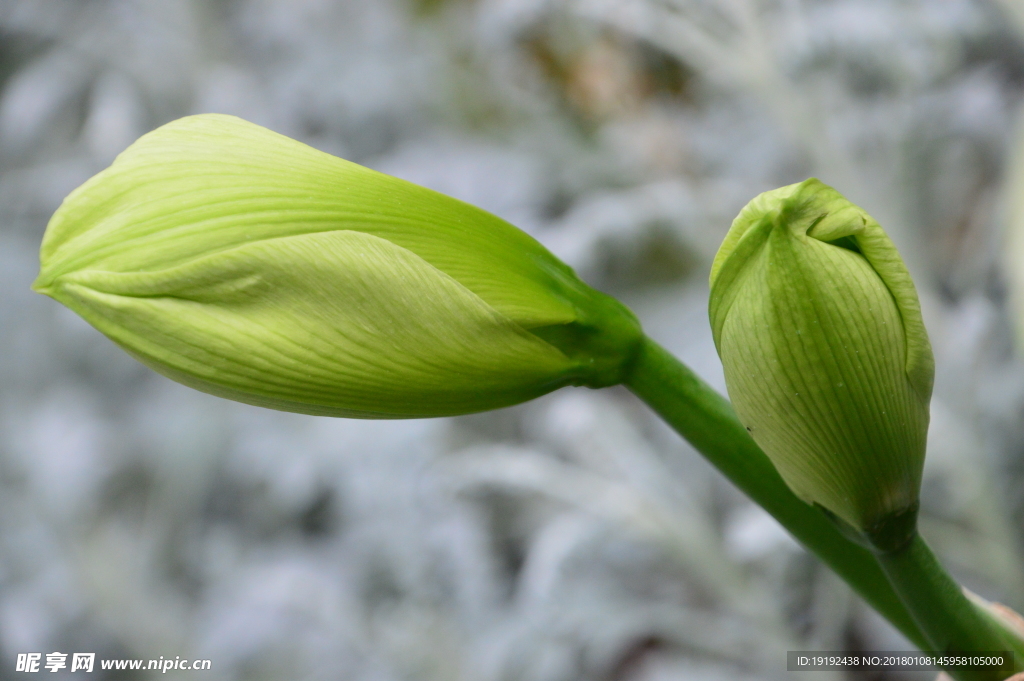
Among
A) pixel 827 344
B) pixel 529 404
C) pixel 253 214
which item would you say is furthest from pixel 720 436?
pixel 529 404

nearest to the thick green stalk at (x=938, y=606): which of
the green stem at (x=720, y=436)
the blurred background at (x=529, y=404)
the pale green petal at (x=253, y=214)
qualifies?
the green stem at (x=720, y=436)

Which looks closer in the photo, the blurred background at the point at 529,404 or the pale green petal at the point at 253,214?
the pale green petal at the point at 253,214

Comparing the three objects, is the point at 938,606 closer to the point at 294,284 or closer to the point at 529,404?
the point at 294,284

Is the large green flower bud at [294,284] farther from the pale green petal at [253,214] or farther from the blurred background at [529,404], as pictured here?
the blurred background at [529,404]

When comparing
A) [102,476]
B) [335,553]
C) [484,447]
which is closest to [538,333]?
[484,447]

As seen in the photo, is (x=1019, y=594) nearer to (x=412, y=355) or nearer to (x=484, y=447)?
(x=484, y=447)
